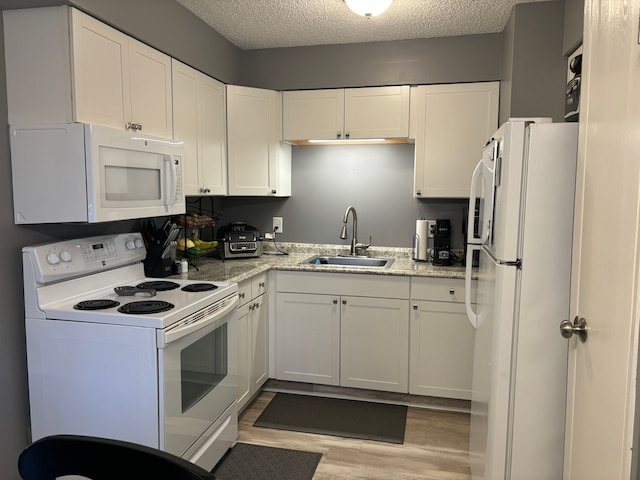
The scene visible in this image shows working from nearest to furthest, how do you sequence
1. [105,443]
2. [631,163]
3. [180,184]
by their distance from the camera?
1. [105,443]
2. [631,163]
3. [180,184]

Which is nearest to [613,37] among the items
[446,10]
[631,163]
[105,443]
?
[631,163]

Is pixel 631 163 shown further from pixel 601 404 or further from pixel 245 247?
pixel 245 247

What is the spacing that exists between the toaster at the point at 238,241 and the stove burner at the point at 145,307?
131 centimetres

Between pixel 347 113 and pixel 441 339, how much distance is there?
165 centimetres

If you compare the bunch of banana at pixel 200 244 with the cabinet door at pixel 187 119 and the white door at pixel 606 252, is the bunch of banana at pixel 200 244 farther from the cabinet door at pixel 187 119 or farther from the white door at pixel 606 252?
the white door at pixel 606 252

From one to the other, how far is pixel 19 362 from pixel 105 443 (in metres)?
1.43

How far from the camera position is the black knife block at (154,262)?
260cm

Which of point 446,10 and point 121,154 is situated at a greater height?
point 446,10

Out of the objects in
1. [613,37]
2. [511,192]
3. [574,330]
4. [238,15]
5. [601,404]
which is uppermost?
[238,15]

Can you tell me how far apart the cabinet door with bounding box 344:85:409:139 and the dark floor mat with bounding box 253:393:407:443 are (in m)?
1.81

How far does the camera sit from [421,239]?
338cm

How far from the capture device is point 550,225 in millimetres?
1582

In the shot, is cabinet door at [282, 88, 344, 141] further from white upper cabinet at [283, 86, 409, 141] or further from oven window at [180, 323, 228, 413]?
oven window at [180, 323, 228, 413]

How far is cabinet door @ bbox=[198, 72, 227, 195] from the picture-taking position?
295 cm
